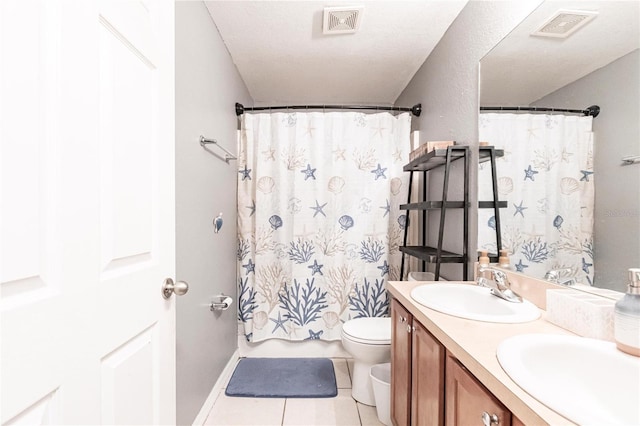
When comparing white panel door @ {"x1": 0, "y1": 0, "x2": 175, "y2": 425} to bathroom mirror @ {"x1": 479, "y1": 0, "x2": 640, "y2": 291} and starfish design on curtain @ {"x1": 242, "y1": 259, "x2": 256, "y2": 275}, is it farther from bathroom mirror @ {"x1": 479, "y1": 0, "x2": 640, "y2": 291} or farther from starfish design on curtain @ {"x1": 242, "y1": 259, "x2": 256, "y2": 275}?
starfish design on curtain @ {"x1": 242, "y1": 259, "x2": 256, "y2": 275}

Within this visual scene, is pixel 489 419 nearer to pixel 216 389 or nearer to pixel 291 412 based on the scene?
pixel 291 412

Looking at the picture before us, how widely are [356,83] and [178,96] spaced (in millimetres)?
1648

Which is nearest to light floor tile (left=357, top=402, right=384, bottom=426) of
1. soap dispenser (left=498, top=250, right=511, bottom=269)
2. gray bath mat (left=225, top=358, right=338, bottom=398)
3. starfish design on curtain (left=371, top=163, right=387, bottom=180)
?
gray bath mat (left=225, top=358, right=338, bottom=398)

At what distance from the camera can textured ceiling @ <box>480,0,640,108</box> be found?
89cm

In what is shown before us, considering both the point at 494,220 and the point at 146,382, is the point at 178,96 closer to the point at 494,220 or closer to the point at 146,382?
the point at 146,382

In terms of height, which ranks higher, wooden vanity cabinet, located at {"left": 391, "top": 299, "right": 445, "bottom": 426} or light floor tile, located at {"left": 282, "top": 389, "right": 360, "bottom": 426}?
wooden vanity cabinet, located at {"left": 391, "top": 299, "right": 445, "bottom": 426}

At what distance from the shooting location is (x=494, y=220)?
144cm

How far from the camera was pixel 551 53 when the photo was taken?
1.15m

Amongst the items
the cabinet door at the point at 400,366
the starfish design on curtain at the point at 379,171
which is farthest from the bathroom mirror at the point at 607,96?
the starfish design on curtain at the point at 379,171

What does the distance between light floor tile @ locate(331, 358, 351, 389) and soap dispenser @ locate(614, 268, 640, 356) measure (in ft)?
5.37

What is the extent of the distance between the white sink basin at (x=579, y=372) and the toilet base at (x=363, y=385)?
1.22 m

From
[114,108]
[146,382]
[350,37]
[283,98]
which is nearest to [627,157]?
[114,108]

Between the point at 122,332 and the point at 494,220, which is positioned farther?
the point at 494,220

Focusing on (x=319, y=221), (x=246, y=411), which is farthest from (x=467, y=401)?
(x=319, y=221)
